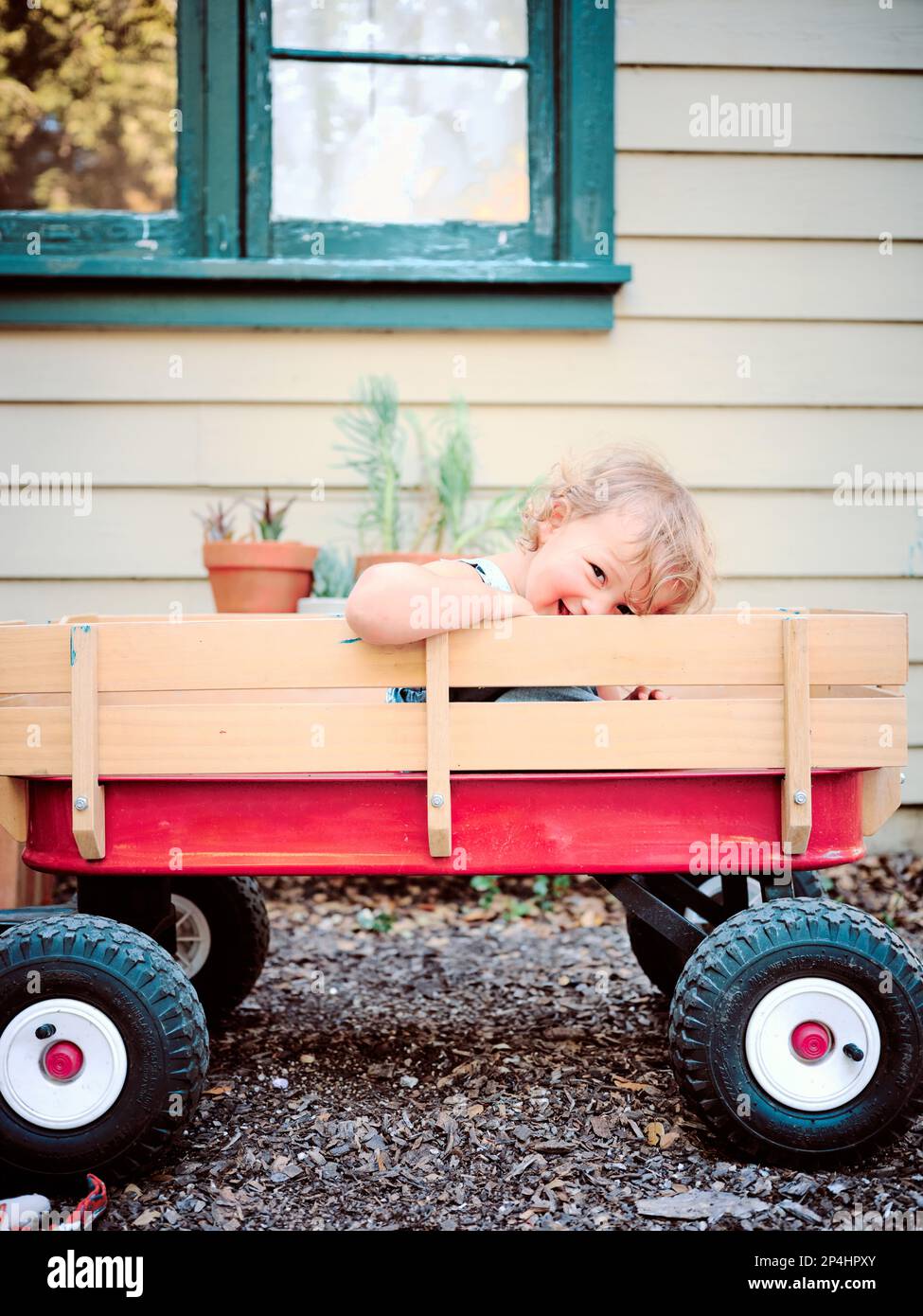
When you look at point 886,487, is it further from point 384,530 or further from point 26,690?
point 26,690

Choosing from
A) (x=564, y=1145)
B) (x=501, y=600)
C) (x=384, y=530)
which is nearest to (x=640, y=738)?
(x=501, y=600)

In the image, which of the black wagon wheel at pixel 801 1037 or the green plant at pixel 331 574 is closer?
the black wagon wheel at pixel 801 1037

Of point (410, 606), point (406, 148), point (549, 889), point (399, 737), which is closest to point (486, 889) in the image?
point (549, 889)

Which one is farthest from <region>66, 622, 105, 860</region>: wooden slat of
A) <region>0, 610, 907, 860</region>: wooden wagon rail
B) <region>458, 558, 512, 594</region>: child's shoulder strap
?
<region>458, 558, 512, 594</region>: child's shoulder strap

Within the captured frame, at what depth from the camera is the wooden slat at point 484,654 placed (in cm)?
167

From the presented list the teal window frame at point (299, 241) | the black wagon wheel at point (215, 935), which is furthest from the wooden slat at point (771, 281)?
the black wagon wheel at point (215, 935)

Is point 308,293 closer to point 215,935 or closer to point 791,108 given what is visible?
point 791,108

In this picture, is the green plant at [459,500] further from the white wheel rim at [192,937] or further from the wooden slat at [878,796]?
the wooden slat at [878,796]

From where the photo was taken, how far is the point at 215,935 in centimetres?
227

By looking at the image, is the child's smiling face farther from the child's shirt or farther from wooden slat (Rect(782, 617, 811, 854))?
wooden slat (Rect(782, 617, 811, 854))

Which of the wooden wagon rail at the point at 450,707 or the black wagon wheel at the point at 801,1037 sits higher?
the wooden wagon rail at the point at 450,707

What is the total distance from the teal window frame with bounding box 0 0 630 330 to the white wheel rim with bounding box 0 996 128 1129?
2.16m

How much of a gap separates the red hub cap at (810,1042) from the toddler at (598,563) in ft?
2.11
